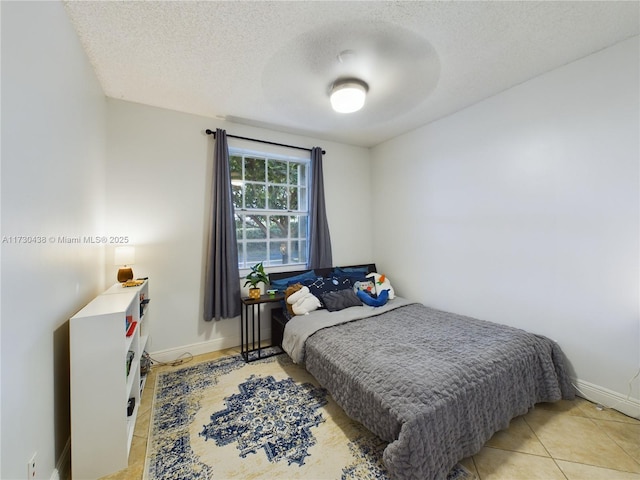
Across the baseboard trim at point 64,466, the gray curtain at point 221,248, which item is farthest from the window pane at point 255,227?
the baseboard trim at point 64,466

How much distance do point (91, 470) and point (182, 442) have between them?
0.44m

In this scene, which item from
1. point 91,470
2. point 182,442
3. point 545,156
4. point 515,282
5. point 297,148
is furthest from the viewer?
point 297,148

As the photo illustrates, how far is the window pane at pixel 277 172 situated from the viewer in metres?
3.39

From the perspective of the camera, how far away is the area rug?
4.76 feet

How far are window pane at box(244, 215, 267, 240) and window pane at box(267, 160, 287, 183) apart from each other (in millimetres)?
518

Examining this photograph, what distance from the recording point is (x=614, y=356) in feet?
6.28

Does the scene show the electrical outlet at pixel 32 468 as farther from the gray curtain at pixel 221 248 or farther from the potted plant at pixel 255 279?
the potted plant at pixel 255 279

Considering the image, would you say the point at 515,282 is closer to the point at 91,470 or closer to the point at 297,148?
the point at 297,148

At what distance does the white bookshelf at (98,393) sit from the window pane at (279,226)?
207 cm

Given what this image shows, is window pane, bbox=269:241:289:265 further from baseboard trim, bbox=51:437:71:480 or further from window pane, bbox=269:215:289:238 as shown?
baseboard trim, bbox=51:437:71:480

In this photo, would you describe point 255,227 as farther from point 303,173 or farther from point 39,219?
point 39,219

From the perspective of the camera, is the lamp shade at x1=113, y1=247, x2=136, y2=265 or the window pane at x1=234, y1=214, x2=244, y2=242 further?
the window pane at x1=234, y1=214, x2=244, y2=242

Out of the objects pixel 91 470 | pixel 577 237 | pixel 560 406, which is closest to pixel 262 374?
pixel 91 470

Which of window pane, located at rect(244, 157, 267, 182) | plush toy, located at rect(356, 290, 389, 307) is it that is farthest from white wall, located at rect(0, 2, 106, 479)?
plush toy, located at rect(356, 290, 389, 307)
